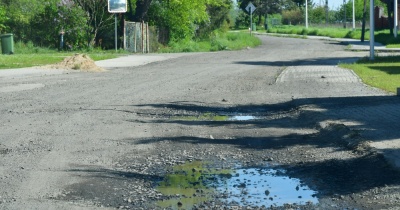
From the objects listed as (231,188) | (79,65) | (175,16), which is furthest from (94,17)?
(231,188)

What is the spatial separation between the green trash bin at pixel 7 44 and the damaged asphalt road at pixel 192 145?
65.7ft

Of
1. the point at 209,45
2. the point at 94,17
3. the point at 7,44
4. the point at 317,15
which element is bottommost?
the point at 209,45

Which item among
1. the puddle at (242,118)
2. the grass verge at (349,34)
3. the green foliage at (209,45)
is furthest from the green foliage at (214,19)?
the puddle at (242,118)

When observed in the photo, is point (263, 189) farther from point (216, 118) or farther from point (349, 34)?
point (349, 34)

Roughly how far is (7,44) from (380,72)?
22.8 meters

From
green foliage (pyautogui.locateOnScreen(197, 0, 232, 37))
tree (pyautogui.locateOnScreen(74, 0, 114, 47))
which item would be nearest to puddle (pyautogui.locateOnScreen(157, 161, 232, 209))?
tree (pyautogui.locateOnScreen(74, 0, 114, 47))

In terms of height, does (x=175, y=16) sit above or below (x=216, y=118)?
above

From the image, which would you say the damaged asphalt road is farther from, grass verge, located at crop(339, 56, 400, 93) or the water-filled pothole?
grass verge, located at crop(339, 56, 400, 93)

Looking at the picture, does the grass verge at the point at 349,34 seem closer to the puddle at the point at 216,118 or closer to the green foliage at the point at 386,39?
the green foliage at the point at 386,39

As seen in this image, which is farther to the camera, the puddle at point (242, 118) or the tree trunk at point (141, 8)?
the tree trunk at point (141, 8)

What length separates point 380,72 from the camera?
2688 centimetres

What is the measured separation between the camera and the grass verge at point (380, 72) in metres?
21.9

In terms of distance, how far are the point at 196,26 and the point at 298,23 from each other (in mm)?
79298

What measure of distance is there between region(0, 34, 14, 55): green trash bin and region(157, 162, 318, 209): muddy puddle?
33807 millimetres
